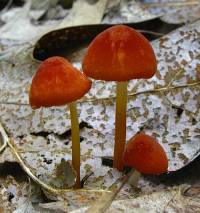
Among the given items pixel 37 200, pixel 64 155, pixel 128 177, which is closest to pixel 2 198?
pixel 37 200

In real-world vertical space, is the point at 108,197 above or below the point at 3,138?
above

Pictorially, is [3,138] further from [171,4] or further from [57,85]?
[171,4]

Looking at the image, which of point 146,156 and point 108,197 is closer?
point 108,197

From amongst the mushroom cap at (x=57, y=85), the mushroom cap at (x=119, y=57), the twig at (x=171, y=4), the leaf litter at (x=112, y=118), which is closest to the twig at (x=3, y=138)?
the leaf litter at (x=112, y=118)

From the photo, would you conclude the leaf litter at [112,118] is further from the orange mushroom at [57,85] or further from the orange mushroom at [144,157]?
the orange mushroom at [57,85]

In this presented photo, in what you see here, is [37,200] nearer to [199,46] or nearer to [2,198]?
[2,198]

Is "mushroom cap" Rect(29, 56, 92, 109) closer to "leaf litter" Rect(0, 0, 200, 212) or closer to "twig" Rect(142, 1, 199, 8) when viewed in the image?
"leaf litter" Rect(0, 0, 200, 212)

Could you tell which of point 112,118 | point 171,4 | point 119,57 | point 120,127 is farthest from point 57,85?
point 171,4
